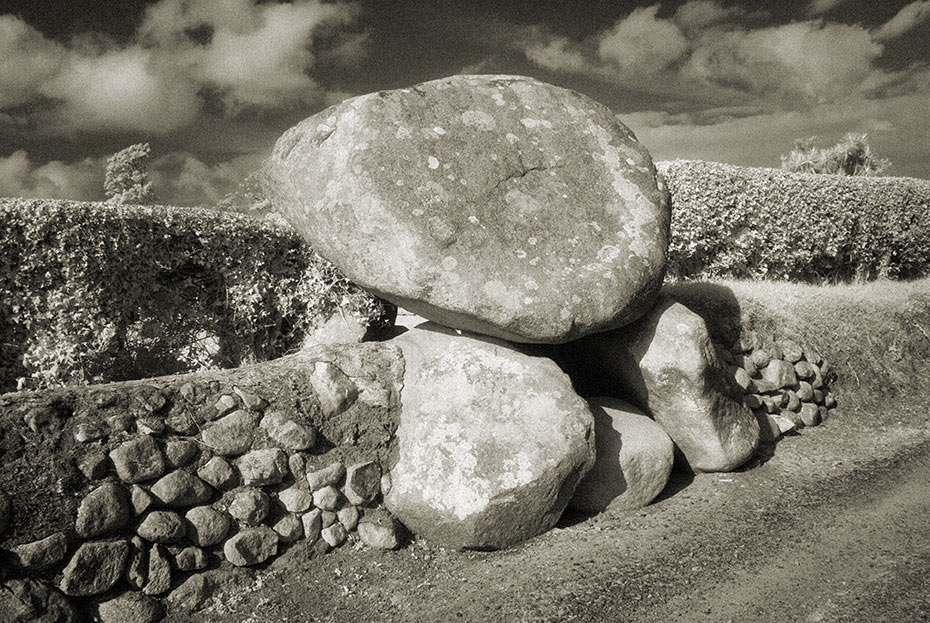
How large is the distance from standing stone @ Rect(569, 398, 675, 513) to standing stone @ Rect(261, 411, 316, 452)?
6.16 ft

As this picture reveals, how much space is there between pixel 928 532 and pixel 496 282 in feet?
10.6

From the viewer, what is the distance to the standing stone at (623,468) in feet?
14.5

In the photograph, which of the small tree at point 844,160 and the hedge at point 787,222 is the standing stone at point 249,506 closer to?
the hedge at point 787,222

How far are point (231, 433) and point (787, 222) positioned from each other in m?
9.21

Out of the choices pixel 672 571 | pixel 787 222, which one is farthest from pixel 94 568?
pixel 787 222

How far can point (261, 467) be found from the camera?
381 centimetres

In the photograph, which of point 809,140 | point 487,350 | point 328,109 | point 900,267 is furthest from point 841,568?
point 809,140

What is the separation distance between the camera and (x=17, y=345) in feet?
17.1

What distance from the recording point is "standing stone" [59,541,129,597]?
10.2 feet

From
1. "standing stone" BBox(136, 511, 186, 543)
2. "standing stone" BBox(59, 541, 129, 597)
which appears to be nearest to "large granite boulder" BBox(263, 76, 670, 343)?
"standing stone" BBox(136, 511, 186, 543)

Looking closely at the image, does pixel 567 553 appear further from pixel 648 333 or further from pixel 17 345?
pixel 17 345

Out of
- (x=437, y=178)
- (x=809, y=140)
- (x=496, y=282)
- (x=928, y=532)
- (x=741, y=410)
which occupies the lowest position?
(x=928, y=532)

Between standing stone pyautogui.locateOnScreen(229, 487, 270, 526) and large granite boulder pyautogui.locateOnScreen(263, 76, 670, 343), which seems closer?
standing stone pyautogui.locateOnScreen(229, 487, 270, 526)

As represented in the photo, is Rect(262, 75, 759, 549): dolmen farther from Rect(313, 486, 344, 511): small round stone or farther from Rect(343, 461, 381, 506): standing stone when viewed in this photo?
Rect(313, 486, 344, 511): small round stone
